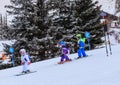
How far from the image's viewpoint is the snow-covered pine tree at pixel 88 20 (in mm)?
34844

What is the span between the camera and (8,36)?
110 ft

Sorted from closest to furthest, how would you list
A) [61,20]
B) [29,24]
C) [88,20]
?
[29,24] < [88,20] < [61,20]

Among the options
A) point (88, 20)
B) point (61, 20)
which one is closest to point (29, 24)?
point (61, 20)

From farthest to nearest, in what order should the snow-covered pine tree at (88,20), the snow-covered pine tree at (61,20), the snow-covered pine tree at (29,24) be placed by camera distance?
the snow-covered pine tree at (88,20) → the snow-covered pine tree at (61,20) → the snow-covered pine tree at (29,24)

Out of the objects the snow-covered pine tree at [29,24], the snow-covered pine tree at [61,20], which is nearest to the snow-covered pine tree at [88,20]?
the snow-covered pine tree at [61,20]

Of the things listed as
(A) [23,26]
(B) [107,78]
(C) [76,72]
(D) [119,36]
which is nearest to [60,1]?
(A) [23,26]

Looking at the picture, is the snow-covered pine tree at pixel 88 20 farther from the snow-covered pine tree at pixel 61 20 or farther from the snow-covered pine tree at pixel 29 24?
the snow-covered pine tree at pixel 29 24

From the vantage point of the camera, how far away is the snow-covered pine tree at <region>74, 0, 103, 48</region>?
1372 inches

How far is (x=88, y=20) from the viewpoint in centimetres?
3566

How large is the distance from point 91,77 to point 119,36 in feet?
175

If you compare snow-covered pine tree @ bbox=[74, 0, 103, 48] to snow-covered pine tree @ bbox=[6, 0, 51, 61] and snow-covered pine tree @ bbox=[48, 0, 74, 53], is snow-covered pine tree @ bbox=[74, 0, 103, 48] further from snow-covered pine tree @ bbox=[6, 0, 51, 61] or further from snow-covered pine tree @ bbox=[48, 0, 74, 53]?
snow-covered pine tree @ bbox=[6, 0, 51, 61]

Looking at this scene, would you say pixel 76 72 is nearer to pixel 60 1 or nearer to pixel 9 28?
pixel 9 28

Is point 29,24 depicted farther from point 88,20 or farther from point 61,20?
point 88,20

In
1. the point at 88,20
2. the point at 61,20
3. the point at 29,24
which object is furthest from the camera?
the point at 61,20
